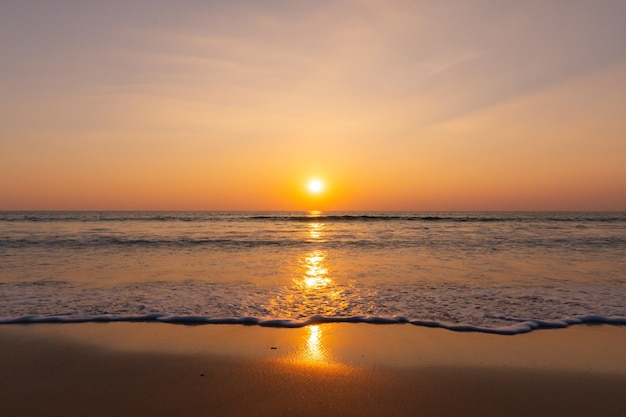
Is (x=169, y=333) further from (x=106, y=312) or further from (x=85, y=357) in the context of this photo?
(x=106, y=312)

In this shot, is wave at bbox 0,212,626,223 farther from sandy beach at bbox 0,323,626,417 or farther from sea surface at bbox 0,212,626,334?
sandy beach at bbox 0,323,626,417

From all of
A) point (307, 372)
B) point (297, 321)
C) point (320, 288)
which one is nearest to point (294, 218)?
point (320, 288)

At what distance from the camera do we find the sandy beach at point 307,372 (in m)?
4.17

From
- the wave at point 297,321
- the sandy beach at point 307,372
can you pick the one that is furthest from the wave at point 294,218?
the sandy beach at point 307,372

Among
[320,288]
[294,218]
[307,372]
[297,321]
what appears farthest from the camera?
[294,218]

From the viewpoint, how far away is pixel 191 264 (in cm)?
1476

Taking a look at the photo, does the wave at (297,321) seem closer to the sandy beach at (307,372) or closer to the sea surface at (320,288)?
the sea surface at (320,288)

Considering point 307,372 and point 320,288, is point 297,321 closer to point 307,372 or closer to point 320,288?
point 307,372

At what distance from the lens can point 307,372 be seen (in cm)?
503

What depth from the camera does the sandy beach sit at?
4.17 m

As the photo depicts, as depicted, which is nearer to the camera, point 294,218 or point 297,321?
point 297,321

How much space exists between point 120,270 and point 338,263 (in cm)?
775

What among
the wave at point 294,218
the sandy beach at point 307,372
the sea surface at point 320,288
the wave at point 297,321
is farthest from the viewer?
the wave at point 294,218

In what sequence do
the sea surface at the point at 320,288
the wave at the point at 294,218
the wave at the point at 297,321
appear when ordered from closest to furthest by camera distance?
the wave at the point at 297,321
the sea surface at the point at 320,288
the wave at the point at 294,218
